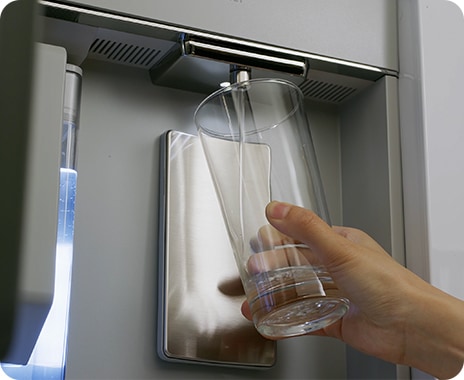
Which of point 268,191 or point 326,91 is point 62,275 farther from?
point 326,91

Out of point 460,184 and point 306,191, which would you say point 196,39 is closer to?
point 306,191

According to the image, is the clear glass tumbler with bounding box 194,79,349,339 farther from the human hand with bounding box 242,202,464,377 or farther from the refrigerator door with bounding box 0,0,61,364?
the refrigerator door with bounding box 0,0,61,364

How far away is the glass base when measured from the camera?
72cm

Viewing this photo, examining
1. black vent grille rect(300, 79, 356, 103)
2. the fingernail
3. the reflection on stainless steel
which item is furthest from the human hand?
black vent grille rect(300, 79, 356, 103)

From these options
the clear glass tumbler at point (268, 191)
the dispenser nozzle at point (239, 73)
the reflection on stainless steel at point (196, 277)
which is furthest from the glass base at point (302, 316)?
the dispenser nozzle at point (239, 73)

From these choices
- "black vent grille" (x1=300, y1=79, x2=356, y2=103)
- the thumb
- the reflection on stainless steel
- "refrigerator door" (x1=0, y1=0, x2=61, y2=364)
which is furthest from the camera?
"black vent grille" (x1=300, y1=79, x2=356, y2=103)

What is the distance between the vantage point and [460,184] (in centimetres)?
92

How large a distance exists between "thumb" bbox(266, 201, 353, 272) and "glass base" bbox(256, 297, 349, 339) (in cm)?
4

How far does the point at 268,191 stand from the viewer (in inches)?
29.4

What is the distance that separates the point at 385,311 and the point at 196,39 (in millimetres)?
365

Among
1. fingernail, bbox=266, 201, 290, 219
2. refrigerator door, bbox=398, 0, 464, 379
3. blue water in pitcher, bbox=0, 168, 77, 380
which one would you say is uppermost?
refrigerator door, bbox=398, 0, 464, 379

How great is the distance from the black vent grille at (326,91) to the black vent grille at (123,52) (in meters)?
0.21

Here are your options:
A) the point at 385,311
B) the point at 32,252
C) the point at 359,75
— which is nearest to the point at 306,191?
the point at 385,311

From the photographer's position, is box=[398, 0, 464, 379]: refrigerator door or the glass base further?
box=[398, 0, 464, 379]: refrigerator door
